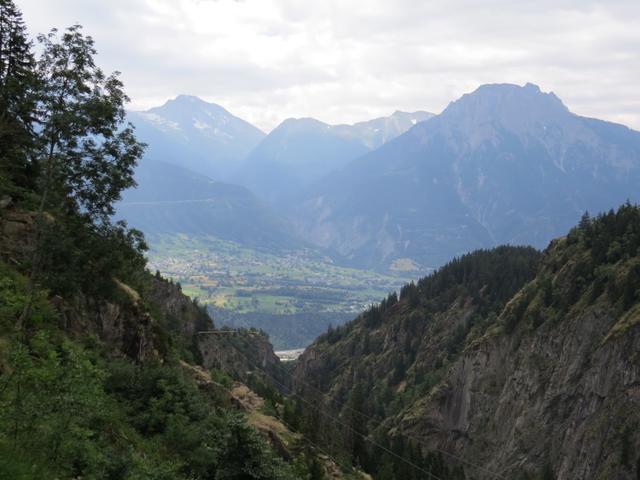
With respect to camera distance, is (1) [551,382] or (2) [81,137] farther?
(1) [551,382]

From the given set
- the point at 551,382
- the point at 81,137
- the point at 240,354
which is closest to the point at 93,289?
the point at 81,137

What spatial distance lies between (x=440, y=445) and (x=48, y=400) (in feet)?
355

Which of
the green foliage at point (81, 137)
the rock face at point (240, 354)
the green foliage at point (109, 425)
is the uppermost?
the green foliage at point (81, 137)

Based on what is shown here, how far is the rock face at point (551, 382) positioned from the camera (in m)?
81.6

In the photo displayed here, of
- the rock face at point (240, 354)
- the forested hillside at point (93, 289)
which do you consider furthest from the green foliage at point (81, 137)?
the rock face at point (240, 354)

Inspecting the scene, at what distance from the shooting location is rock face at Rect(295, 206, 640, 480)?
81.6 m

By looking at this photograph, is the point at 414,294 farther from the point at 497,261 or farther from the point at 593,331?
the point at 593,331

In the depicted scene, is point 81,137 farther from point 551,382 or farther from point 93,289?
point 551,382

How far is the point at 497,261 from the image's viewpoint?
184 m

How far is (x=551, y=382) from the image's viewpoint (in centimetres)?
9675

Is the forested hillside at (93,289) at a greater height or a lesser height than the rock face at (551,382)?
greater

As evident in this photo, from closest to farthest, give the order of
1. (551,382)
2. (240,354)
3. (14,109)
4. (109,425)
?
(109,425)
(14,109)
(551,382)
(240,354)

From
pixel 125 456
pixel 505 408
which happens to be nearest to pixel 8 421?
pixel 125 456

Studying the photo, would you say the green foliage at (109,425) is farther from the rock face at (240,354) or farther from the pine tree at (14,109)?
the rock face at (240,354)
